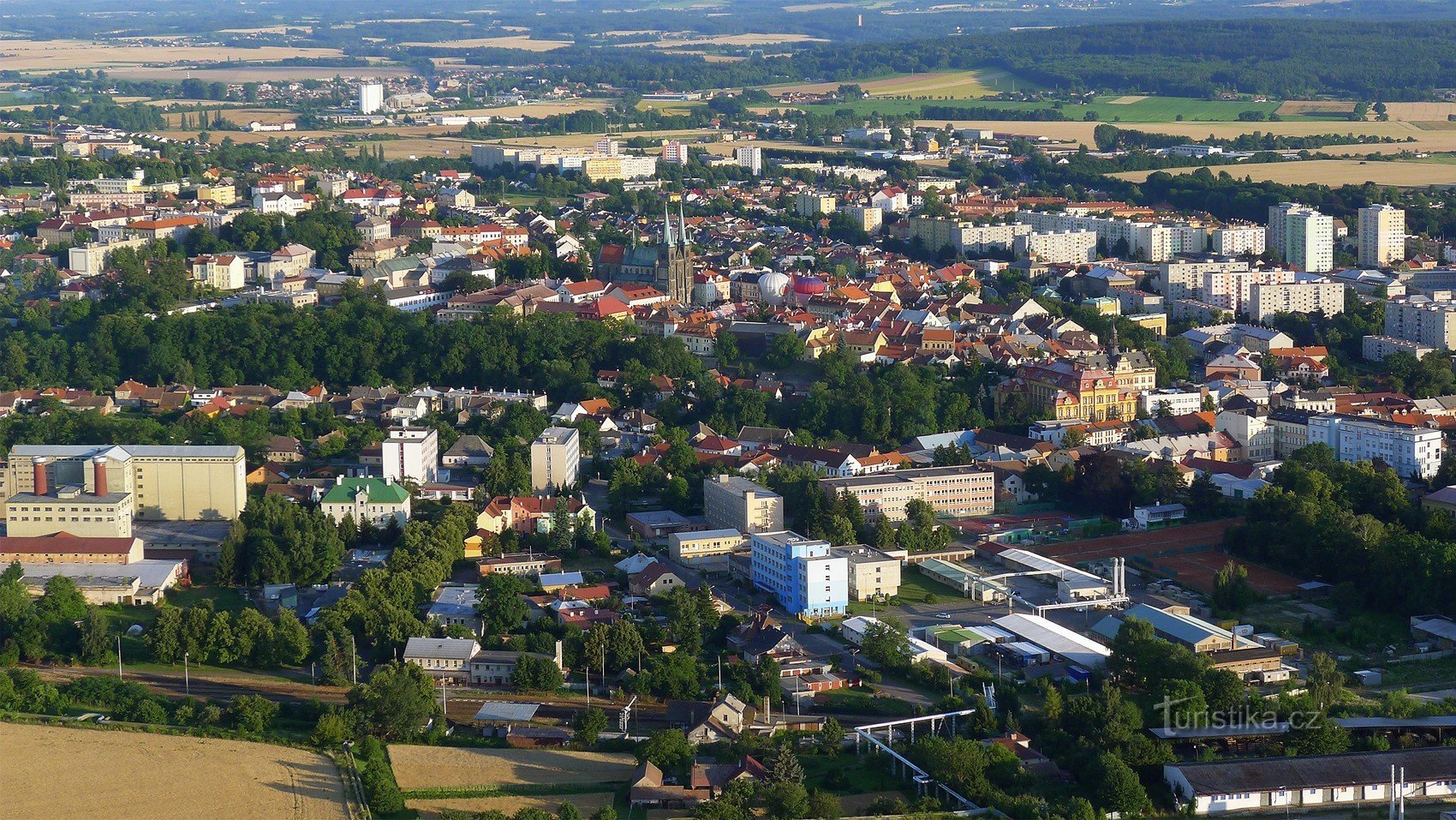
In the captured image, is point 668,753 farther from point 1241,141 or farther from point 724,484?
point 1241,141

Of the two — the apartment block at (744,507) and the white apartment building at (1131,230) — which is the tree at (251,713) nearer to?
the apartment block at (744,507)

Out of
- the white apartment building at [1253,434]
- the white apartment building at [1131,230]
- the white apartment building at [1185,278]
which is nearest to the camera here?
the white apartment building at [1253,434]

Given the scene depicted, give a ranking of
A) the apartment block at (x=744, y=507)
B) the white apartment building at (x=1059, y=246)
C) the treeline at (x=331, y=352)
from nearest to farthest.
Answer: the apartment block at (x=744, y=507), the treeline at (x=331, y=352), the white apartment building at (x=1059, y=246)

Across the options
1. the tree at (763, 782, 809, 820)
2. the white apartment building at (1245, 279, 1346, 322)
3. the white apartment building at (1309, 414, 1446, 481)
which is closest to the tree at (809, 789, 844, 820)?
the tree at (763, 782, 809, 820)

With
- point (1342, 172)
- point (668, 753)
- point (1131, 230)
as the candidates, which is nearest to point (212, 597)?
point (668, 753)

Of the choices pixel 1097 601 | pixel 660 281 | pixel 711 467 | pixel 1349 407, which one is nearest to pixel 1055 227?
pixel 660 281

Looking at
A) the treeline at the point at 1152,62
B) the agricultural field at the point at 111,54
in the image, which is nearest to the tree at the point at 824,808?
the treeline at the point at 1152,62
